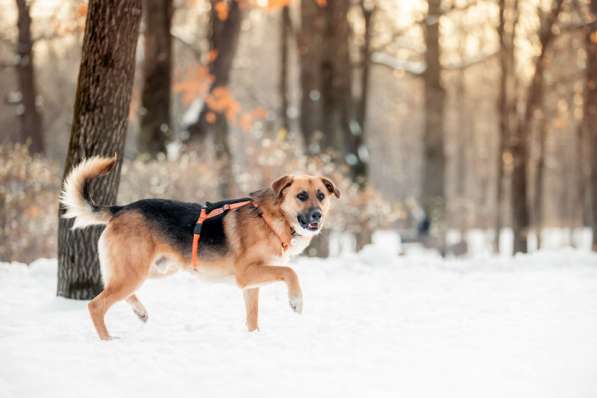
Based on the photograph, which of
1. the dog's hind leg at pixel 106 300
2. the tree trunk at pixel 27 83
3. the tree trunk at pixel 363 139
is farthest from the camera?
the tree trunk at pixel 27 83

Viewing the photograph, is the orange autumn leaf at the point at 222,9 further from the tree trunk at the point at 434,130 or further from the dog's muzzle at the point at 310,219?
the dog's muzzle at the point at 310,219

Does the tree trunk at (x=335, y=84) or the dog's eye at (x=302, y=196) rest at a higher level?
the tree trunk at (x=335, y=84)

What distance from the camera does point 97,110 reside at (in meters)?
7.24

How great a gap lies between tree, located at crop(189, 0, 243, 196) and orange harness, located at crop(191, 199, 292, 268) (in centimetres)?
1024

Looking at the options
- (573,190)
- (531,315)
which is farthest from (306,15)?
(573,190)

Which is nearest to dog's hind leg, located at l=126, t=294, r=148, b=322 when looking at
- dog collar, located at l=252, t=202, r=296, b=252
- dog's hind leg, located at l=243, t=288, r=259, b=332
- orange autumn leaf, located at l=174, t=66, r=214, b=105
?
dog's hind leg, located at l=243, t=288, r=259, b=332

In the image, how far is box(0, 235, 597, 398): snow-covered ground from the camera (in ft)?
14.2

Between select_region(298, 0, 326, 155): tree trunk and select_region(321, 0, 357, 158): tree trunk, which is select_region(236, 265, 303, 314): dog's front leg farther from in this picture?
select_region(298, 0, 326, 155): tree trunk

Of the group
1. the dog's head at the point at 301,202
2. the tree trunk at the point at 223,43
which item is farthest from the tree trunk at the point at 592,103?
the dog's head at the point at 301,202

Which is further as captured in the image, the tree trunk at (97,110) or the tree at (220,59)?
the tree at (220,59)

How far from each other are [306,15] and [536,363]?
13567 millimetres

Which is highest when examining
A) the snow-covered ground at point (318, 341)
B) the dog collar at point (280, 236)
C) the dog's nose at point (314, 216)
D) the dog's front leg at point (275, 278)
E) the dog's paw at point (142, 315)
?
the dog's nose at point (314, 216)

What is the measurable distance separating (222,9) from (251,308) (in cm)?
1229

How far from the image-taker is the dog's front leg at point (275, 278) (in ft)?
18.9
